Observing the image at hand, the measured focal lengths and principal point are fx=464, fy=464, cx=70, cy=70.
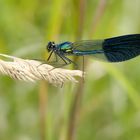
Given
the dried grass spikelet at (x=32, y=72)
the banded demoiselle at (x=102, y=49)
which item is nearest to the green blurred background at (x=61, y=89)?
the banded demoiselle at (x=102, y=49)

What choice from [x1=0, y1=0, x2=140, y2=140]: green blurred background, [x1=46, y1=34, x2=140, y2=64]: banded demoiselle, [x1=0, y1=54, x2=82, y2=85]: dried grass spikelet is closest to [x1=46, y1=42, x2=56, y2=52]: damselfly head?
[x1=46, y1=34, x2=140, y2=64]: banded demoiselle

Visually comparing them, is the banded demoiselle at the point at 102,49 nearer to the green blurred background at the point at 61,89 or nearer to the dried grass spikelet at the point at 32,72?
the green blurred background at the point at 61,89

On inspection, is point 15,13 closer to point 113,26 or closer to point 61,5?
point 113,26

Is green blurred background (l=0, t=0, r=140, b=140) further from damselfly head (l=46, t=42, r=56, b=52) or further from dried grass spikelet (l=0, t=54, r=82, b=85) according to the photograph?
dried grass spikelet (l=0, t=54, r=82, b=85)

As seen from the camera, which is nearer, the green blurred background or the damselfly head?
the damselfly head

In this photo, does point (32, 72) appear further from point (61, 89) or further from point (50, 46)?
point (61, 89)

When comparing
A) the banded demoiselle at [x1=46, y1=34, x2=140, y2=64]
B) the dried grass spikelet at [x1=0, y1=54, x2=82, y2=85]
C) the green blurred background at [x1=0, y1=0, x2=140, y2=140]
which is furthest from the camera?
the green blurred background at [x1=0, y1=0, x2=140, y2=140]

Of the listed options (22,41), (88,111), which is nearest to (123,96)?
(88,111)
